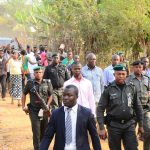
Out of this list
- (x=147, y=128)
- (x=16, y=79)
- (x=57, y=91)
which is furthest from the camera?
(x=16, y=79)

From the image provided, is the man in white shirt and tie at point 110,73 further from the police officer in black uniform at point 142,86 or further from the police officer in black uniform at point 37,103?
the police officer in black uniform at point 142,86

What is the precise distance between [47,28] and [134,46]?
6.68 m

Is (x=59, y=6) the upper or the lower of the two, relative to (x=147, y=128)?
upper

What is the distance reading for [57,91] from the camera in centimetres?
1027

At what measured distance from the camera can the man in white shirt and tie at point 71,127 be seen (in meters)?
5.13

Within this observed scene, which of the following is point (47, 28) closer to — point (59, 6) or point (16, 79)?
point (59, 6)

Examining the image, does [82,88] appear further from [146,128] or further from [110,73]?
[110,73]

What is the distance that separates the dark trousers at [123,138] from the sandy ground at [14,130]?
8.18 feet

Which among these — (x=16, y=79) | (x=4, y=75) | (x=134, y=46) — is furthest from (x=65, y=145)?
(x=134, y=46)

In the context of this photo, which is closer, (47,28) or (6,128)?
(6,128)

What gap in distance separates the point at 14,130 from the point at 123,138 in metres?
5.19

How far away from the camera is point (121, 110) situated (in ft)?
20.9

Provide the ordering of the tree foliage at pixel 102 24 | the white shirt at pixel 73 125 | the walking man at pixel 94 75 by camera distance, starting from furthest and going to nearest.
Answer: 1. the tree foliage at pixel 102 24
2. the walking man at pixel 94 75
3. the white shirt at pixel 73 125

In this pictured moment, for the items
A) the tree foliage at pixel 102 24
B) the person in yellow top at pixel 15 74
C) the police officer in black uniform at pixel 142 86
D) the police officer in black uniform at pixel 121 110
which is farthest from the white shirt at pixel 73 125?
the tree foliage at pixel 102 24
